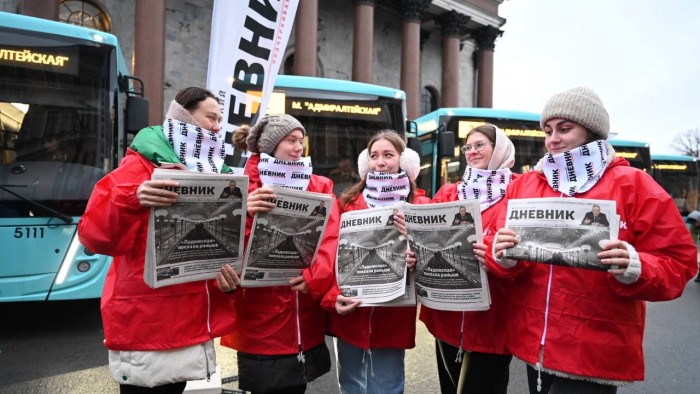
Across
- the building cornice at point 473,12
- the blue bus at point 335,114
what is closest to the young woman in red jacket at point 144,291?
the blue bus at point 335,114

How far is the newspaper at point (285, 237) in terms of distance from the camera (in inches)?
85.7

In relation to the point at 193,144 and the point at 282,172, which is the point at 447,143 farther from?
the point at 193,144

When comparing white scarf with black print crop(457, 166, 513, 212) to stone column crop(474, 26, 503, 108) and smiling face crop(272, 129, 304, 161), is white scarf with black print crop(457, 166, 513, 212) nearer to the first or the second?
smiling face crop(272, 129, 304, 161)

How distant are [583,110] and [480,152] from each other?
2.58ft

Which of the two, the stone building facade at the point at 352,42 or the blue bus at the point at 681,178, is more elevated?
the stone building facade at the point at 352,42

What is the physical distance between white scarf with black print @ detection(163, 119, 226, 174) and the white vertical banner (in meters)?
3.01

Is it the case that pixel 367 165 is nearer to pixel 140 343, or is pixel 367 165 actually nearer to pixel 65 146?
pixel 140 343

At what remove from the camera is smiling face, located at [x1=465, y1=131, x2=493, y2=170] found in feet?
9.00

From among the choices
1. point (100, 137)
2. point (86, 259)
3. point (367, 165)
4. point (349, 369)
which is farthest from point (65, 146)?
point (349, 369)

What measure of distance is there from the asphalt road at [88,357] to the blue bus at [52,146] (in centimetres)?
59

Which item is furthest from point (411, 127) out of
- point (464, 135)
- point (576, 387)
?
point (576, 387)

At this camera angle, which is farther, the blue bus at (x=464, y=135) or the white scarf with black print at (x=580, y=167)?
the blue bus at (x=464, y=135)

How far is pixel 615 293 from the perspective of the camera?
1.88 meters

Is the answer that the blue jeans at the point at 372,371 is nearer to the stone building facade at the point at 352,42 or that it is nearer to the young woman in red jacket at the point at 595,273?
the young woman in red jacket at the point at 595,273
